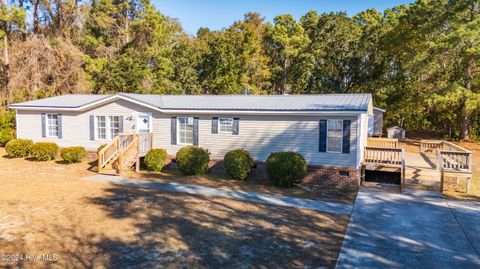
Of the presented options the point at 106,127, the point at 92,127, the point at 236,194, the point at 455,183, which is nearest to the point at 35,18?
the point at 92,127

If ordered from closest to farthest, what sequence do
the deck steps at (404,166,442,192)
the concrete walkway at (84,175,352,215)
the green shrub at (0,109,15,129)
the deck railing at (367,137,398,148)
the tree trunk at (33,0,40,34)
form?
the concrete walkway at (84,175,352,215) < the deck steps at (404,166,442,192) < the deck railing at (367,137,398,148) < the green shrub at (0,109,15,129) < the tree trunk at (33,0,40,34)

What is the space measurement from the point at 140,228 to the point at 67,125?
1260 centimetres

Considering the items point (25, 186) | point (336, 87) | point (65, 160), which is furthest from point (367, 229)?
point (336, 87)

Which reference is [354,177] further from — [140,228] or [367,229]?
[140,228]

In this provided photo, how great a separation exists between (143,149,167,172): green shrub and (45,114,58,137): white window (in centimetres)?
685

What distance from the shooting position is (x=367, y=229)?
837 centimetres

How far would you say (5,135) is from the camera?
21000 millimetres

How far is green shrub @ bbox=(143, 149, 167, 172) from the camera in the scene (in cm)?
1551

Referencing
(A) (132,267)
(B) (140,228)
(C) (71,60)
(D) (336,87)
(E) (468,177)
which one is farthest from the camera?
(D) (336,87)

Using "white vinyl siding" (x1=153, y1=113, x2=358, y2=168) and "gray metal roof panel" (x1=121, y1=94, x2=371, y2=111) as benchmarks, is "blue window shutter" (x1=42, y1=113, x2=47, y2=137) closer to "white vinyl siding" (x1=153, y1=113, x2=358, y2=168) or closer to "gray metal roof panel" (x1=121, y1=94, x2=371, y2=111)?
"gray metal roof panel" (x1=121, y1=94, x2=371, y2=111)

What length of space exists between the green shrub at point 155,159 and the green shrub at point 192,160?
1.12m

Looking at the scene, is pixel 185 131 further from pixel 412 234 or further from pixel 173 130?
pixel 412 234

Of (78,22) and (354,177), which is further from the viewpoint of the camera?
(78,22)

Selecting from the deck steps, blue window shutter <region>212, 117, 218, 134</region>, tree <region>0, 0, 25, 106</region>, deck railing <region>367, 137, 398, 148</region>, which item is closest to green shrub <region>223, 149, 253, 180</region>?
blue window shutter <region>212, 117, 218, 134</region>
